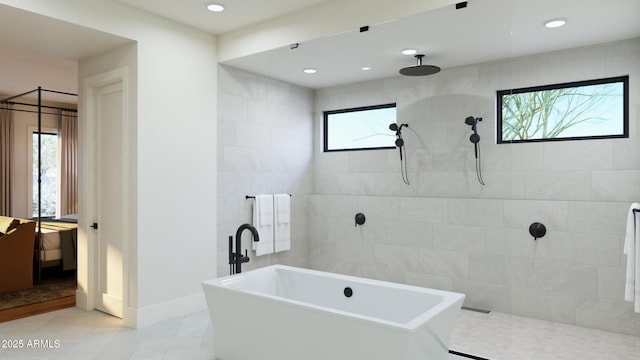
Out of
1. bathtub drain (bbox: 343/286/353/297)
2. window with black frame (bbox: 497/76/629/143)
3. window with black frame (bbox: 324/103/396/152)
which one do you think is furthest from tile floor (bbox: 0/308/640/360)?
window with black frame (bbox: 324/103/396/152)

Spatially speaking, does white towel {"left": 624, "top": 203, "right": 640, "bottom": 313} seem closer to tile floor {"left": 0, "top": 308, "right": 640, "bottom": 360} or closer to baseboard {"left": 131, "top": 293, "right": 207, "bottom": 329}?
tile floor {"left": 0, "top": 308, "right": 640, "bottom": 360}

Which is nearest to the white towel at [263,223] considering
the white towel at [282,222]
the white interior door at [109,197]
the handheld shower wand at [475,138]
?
the white towel at [282,222]

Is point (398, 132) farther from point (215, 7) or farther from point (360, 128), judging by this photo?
point (215, 7)

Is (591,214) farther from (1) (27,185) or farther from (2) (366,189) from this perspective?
(1) (27,185)

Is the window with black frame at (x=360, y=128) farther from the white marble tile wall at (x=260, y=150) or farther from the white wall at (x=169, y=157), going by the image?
the white wall at (x=169, y=157)

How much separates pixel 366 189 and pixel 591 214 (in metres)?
2.37

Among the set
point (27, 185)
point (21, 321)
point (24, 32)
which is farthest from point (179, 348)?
point (27, 185)

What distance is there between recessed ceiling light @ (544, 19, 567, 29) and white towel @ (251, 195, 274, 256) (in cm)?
315

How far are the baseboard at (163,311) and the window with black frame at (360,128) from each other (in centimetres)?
252

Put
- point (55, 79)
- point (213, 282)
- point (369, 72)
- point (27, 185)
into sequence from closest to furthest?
1. point (213, 282)
2. point (369, 72)
3. point (55, 79)
4. point (27, 185)

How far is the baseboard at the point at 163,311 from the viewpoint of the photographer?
3.86m

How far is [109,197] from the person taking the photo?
14.0 ft

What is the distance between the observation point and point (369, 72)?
4.94m

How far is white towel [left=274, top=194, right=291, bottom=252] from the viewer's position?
512cm
